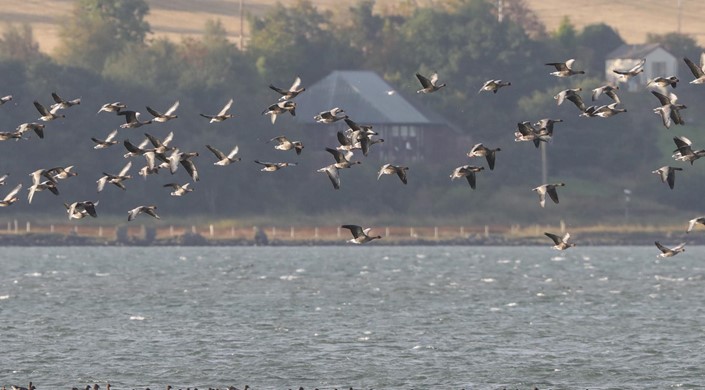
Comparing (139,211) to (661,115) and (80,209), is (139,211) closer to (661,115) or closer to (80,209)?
(80,209)

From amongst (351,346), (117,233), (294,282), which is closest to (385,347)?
(351,346)

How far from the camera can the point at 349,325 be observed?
98000 millimetres

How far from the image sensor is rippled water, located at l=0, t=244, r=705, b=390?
243 feet

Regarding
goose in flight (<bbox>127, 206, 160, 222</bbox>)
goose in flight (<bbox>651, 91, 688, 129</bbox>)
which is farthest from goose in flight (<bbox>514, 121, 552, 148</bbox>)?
goose in flight (<bbox>127, 206, 160, 222</bbox>)

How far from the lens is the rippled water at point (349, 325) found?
2916 inches

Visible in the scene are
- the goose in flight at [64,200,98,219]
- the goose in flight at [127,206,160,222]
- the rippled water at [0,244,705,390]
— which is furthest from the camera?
the rippled water at [0,244,705,390]

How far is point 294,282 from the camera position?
459ft

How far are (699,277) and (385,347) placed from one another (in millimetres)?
73673

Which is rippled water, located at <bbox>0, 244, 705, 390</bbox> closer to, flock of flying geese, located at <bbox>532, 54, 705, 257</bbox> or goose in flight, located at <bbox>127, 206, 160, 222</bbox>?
goose in flight, located at <bbox>127, 206, 160, 222</bbox>

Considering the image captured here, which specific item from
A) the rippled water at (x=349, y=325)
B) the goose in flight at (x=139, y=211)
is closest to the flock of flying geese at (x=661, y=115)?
the goose in flight at (x=139, y=211)

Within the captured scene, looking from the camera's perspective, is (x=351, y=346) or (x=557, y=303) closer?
(x=351, y=346)


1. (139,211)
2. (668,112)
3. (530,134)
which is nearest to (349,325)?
(139,211)

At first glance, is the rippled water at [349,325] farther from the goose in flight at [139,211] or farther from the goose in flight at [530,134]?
the goose in flight at [530,134]

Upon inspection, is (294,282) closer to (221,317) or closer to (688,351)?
(221,317)
